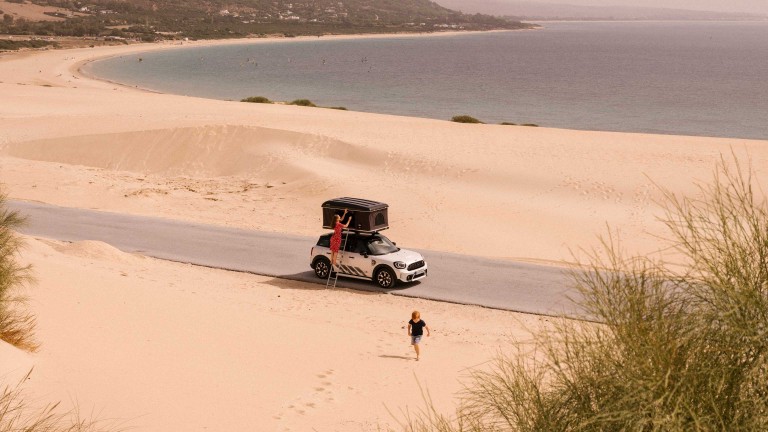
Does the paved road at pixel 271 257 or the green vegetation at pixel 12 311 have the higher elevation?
the green vegetation at pixel 12 311

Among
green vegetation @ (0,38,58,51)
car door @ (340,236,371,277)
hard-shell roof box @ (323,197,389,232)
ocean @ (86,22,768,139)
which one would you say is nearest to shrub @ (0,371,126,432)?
car door @ (340,236,371,277)

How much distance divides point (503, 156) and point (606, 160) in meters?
4.67

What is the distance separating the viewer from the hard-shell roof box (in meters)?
21.7

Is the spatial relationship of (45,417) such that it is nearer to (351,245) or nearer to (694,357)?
(694,357)

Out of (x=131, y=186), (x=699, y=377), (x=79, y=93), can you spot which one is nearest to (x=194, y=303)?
(x=699, y=377)

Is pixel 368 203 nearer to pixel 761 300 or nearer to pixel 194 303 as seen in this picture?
pixel 194 303

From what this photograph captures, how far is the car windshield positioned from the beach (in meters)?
1.34

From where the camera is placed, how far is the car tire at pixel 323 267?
72.6 ft

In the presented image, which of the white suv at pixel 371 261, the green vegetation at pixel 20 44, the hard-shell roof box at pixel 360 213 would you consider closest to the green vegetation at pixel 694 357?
the white suv at pixel 371 261

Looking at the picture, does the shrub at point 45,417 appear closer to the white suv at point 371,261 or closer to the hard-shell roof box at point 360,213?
the white suv at point 371,261

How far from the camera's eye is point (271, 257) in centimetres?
2444

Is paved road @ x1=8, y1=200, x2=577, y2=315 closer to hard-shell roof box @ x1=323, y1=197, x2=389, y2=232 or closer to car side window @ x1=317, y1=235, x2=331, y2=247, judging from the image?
car side window @ x1=317, y1=235, x2=331, y2=247

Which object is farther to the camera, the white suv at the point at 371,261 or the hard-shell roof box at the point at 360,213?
the hard-shell roof box at the point at 360,213

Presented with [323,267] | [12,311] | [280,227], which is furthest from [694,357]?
[280,227]
